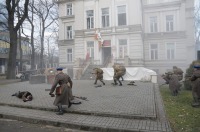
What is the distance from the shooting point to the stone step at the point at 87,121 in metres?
6.54

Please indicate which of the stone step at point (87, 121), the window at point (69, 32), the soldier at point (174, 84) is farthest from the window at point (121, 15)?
the stone step at point (87, 121)

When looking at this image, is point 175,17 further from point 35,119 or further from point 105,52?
point 35,119

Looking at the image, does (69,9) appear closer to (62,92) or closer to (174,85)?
(174,85)

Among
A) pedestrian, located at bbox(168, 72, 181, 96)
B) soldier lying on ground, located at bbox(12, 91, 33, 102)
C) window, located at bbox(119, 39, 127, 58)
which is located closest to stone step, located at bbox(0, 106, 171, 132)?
soldier lying on ground, located at bbox(12, 91, 33, 102)

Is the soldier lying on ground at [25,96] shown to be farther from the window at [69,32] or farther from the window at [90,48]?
the window at [69,32]

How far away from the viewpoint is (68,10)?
36.1 metres

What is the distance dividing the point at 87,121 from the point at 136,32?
71.3ft

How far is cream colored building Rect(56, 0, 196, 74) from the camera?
→ 2798 centimetres

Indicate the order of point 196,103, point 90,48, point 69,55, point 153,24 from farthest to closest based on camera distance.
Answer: point 69,55 → point 153,24 → point 90,48 → point 196,103

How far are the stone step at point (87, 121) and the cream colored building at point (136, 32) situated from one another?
745 inches

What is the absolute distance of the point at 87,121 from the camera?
740cm

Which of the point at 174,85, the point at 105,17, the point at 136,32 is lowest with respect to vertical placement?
the point at 174,85

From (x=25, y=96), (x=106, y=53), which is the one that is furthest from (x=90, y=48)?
(x=25, y=96)

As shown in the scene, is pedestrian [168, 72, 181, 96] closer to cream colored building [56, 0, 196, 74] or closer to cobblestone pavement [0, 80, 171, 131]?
cobblestone pavement [0, 80, 171, 131]
